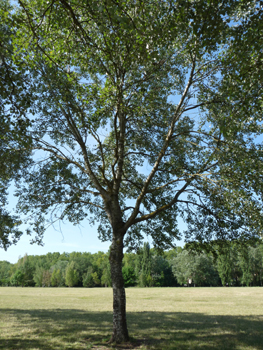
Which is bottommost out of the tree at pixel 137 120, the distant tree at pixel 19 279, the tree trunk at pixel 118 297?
the distant tree at pixel 19 279

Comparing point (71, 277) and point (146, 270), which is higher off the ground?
point (146, 270)

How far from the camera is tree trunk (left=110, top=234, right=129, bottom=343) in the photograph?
9.82m

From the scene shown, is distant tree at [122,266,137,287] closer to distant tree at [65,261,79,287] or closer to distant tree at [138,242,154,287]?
distant tree at [138,242,154,287]

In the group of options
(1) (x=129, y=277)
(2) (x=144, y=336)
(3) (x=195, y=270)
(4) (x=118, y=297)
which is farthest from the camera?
(1) (x=129, y=277)

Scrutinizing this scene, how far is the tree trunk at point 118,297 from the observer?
9816mm

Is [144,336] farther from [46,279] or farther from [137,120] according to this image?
[46,279]

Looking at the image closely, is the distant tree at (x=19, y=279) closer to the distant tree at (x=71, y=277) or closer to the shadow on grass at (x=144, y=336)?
the distant tree at (x=71, y=277)

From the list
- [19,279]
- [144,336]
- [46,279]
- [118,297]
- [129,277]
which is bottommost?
[19,279]

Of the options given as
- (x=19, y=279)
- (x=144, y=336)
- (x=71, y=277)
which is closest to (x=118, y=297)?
(x=144, y=336)

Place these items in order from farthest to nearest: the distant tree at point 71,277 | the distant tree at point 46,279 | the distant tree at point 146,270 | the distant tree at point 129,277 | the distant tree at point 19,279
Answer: the distant tree at point 19,279
the distant tree at point 46,279
the distant tree at point 71,277
the distant tree at point 129,277
the distant tree at point 146,270

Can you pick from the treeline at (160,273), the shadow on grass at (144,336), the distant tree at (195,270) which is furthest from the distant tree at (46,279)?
the shadow on grass at (144,336)

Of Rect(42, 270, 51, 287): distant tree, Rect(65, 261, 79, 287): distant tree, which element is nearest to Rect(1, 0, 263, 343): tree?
Rect(65, 261, 79, 287): distant tree

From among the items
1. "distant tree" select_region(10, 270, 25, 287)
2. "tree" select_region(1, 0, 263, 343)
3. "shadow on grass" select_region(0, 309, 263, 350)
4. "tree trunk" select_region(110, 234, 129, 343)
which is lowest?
"distant tree" select_region(10, 270, 25, 287)

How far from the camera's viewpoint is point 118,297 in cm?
1005
